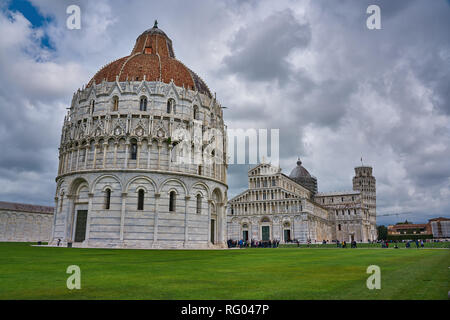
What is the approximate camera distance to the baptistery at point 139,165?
33625 mm

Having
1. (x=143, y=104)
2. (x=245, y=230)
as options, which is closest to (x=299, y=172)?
(x=245, y=230)

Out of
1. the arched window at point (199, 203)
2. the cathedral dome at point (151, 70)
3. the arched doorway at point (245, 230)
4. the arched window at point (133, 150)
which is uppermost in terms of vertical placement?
the cathedral dome at point (151, 70)

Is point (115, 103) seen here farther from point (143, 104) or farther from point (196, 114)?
point (196, 114)

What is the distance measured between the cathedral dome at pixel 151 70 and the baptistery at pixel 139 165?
0.15 m

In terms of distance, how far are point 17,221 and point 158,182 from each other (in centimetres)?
4822

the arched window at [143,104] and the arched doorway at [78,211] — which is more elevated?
the arched window at [143,104]

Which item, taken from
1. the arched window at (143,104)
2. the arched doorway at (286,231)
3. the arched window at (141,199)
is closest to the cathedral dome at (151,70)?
the arched window at (143,104)

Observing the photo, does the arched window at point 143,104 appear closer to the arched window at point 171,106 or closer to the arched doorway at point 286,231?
the arched window at point 171,106

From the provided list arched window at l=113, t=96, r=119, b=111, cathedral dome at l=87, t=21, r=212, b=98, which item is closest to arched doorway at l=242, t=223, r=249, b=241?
cathedral dome at l=87, t=21, r=212, b=98

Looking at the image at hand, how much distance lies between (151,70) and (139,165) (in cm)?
1199

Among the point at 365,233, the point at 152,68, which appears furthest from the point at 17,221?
the point at 365,233

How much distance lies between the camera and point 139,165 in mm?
34594

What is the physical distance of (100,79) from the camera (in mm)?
40281
